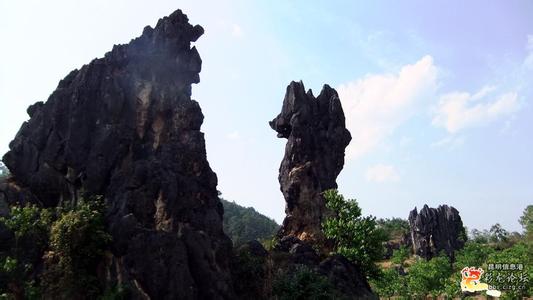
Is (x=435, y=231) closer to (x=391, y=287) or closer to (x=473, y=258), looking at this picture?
(x=473, y=258)

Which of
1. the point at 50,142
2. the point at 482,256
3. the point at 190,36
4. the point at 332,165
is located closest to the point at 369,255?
the point at 332,165

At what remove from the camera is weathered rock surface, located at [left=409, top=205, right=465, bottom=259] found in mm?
91188

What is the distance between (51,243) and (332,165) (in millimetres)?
37031

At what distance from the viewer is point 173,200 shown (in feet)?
92.2

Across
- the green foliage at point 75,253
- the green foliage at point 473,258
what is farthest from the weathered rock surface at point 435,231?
the green foliage at point 75,253

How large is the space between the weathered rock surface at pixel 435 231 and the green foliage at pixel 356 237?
173ft

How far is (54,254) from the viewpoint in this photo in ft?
85.3

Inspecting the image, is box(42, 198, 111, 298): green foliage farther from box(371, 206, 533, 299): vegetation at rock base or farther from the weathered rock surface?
the weathered rock surface

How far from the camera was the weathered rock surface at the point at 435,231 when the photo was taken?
91188mm

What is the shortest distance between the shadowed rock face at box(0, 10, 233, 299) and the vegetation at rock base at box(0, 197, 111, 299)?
115cm

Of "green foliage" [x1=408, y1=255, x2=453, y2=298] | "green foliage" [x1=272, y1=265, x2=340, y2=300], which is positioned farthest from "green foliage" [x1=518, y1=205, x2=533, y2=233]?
"green foliage" [x1=272, y1=265, x2=340, y2=300]

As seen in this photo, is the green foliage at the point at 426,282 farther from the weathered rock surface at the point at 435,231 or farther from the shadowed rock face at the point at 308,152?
the weathered rock surface at the point at 435,231

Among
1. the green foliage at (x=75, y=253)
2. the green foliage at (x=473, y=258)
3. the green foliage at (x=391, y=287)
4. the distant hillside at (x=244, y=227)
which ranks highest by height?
the distant hillside at (x=244, y=227)

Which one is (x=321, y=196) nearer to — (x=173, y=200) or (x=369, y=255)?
(x=369, y=255)
